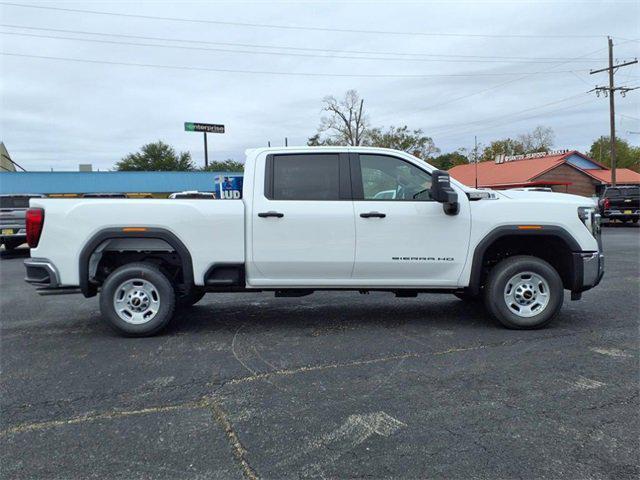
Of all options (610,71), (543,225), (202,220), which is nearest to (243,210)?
(202,220)

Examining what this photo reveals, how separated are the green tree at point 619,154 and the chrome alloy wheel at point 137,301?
3739 inches

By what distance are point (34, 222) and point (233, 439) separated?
11.8 ft

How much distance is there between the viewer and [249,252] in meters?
5.45

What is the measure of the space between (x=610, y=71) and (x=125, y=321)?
114ft

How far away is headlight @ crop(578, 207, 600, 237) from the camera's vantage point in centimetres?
548

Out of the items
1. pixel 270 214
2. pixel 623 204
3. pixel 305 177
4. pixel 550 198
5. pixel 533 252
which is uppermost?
pixel 623 204

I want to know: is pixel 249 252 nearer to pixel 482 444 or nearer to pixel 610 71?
pixel 482 444

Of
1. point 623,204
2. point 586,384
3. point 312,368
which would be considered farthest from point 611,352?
point 623,204

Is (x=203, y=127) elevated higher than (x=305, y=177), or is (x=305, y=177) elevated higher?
(x=203, y=127)

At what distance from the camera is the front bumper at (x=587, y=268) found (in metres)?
5.46

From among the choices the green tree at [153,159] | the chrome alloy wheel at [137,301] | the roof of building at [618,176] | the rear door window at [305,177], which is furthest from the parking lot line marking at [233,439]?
the green tree at [153,159]

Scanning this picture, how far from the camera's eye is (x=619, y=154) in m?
86.8

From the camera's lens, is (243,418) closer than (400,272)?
Yes

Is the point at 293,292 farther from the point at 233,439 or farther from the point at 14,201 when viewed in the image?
the point at 14,201
